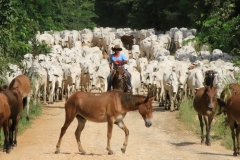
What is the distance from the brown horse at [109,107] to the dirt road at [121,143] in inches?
20.7

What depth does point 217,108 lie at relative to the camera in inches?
674

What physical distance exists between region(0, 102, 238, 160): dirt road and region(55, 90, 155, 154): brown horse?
1.73ft

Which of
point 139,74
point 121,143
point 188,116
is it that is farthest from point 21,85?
point 139,74

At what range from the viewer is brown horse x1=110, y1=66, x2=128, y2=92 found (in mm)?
18594

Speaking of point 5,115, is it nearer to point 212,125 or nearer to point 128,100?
point 128,100

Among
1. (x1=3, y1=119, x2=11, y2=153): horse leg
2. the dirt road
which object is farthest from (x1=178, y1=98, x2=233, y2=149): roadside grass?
(x1=3, y1=119, x2=11, y2=153): horse leg

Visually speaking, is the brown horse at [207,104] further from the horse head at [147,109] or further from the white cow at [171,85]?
the white cow at [171,85]

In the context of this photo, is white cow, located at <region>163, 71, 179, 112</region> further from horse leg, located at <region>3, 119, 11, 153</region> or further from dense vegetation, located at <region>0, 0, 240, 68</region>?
horse leg, located at <region>3, 119, 11, 153</region>

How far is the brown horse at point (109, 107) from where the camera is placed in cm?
1438

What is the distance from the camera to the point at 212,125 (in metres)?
20.8

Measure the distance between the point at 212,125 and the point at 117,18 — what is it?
198 feet

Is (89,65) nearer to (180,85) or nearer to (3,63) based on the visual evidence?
(180,85)

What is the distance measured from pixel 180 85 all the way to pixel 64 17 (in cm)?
3332

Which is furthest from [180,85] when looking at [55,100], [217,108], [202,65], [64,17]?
[64,17]
